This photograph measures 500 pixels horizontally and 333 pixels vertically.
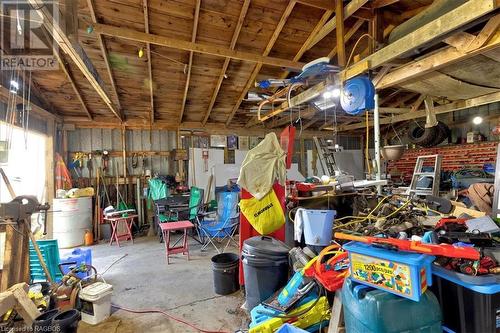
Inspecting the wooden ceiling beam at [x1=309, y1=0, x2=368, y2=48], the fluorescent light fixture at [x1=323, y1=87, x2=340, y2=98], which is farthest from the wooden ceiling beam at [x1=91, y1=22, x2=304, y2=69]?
the fluorescent light fixture at [x1=323, y1=87, x2=340, y2=98]

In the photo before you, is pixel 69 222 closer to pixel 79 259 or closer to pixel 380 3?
pixel 79 259

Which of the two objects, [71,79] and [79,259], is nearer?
[79,259]

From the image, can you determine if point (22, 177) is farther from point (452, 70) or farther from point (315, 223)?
point (452, 70)

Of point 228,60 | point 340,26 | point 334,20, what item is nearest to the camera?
point 340,26

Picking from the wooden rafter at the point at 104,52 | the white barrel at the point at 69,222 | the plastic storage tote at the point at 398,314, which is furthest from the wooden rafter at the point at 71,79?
the plastic storage tote at the point at 398,314

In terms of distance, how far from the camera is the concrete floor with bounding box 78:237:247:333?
7.87 ft

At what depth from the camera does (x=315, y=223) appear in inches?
98.0

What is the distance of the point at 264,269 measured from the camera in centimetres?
232

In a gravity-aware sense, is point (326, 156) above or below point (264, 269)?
above

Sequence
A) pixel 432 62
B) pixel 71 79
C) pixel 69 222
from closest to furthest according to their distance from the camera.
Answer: pixel 432 62, pixel 71 79, pixel 69 222

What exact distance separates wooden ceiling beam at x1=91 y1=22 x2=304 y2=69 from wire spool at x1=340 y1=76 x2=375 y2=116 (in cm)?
143

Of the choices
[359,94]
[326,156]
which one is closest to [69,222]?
[359,94]

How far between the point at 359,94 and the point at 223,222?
9.99 feet

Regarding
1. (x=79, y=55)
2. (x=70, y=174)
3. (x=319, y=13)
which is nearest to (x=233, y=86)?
(x=319, y=13)
